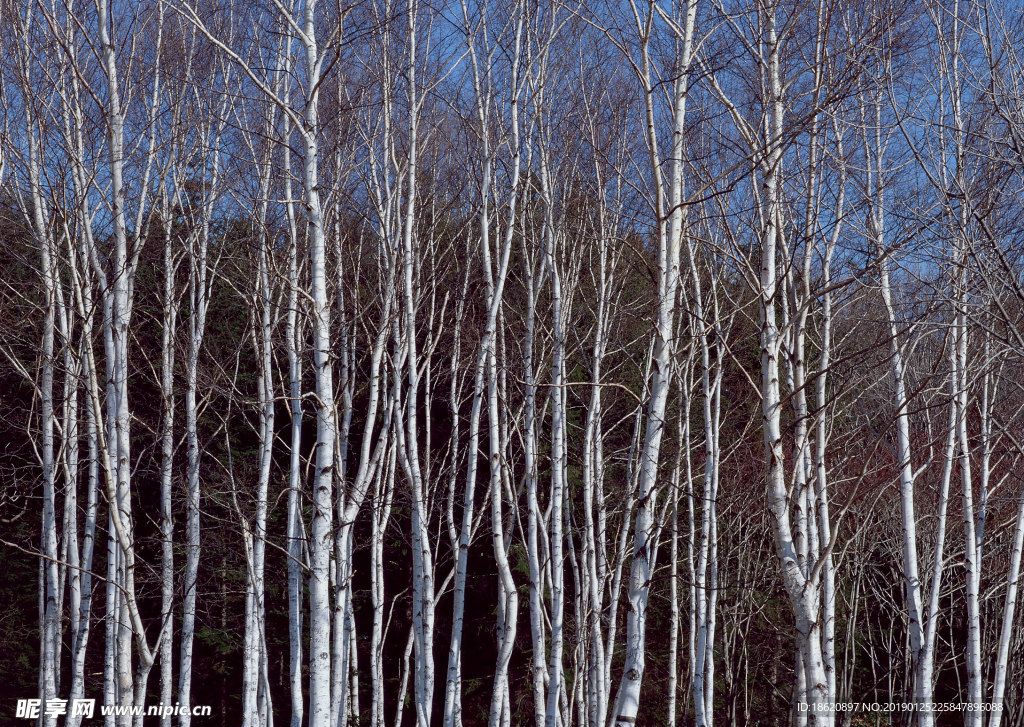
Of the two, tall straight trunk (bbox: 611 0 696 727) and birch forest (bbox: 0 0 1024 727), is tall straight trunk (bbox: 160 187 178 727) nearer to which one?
birch forest (bbox: 0 0 1024 727)

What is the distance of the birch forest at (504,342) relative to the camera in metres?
4.90

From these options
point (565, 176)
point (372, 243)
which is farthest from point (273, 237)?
point (565, 176)

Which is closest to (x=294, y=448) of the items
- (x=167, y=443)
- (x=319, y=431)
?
(x=167, y=443)

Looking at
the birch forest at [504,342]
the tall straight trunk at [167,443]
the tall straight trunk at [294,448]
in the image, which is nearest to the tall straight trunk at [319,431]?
the birch forest at [504,342]

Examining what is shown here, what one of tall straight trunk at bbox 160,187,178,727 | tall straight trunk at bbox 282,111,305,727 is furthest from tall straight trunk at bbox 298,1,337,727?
tall straight trunk at bbox 160,187,178,727

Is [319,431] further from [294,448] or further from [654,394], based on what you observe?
[294,448]

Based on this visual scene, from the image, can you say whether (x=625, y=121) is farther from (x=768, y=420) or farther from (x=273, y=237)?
(x=768, y=420)

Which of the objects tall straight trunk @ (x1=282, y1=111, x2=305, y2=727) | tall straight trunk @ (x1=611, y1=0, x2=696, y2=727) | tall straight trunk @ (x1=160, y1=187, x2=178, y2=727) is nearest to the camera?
tall straight trunk @ (x1=611, y1=0, x2=696, y2=727)

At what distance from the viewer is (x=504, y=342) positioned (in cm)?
868

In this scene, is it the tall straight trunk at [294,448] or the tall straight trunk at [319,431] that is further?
the tall straight trunk at [294,448]

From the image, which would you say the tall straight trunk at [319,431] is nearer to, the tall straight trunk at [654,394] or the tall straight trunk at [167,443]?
the tall straight trunk at [654,394]

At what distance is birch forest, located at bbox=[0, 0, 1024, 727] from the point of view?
16.1 ft

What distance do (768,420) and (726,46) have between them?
2439 millimetres

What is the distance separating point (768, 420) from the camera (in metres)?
4.47
